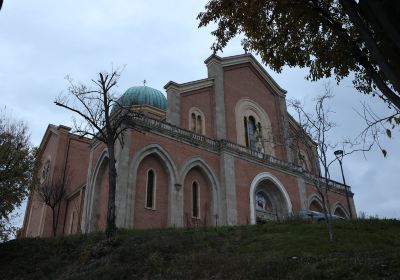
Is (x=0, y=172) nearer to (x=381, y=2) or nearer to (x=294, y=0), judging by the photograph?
(x=294, y=0)

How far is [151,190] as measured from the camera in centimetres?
2628

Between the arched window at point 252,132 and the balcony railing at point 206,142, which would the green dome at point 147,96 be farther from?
the balcony railing at point 206,142

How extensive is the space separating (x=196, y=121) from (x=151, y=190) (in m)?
7.49

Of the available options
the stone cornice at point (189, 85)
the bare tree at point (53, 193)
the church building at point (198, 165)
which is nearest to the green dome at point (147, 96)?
the church building at point (198, 165)

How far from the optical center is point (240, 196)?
29.6 metres

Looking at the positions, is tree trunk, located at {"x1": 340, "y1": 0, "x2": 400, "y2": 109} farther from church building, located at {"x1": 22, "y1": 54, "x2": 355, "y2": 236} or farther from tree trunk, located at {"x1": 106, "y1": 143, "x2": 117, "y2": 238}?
church building, located at {"x1": 22, "y1": 54, "x2": 355, "y2": 236}

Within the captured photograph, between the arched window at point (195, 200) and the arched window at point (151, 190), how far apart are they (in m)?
3.13

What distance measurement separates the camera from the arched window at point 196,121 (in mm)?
31309

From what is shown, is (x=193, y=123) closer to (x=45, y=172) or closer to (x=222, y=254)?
(x=45, y=172)

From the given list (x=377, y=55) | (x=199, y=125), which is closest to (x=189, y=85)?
(x=199, y=125)

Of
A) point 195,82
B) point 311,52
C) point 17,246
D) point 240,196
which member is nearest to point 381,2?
point 311,52

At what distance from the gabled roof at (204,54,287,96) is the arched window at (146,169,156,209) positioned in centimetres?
1241

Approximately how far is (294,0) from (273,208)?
25.2 m

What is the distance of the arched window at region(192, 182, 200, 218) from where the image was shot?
2775cm
